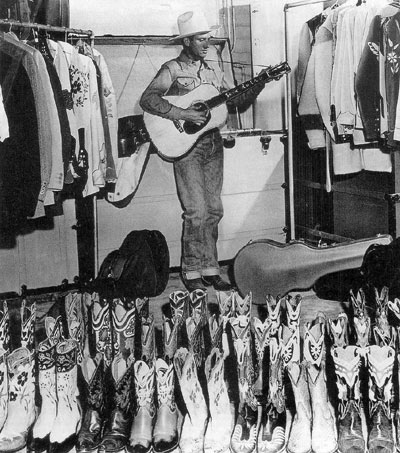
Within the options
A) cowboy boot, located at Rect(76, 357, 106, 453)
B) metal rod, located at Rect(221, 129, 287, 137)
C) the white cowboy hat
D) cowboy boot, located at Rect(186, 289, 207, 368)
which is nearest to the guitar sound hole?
metal rod, located at Rect(221, 129, 287, 137)

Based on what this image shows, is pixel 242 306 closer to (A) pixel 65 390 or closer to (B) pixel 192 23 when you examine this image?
(A) pixel 65 390

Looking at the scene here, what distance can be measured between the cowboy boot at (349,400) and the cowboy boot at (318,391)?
0.03 metres

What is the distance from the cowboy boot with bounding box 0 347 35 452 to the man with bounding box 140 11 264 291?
109 centimetres

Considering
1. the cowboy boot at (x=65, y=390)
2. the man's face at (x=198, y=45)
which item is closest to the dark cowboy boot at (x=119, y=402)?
the cowboy boot at (x=65, y=390)

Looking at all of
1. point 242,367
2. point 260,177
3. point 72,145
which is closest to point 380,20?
point 260,177

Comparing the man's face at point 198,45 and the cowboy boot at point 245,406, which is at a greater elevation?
the man's face at point 198,45

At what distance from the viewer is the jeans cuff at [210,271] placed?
114 inches

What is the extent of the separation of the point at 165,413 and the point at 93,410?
214 mm

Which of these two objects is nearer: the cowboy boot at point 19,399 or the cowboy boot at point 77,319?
the cowboy boot at point 19,399

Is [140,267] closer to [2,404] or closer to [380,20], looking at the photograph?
[2,404]

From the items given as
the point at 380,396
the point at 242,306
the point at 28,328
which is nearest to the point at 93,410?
the point at 28,328

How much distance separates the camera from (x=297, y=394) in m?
1.83

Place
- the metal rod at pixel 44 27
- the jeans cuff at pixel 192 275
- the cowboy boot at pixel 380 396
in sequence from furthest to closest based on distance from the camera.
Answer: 1. the jeans cuff at pixel 192 275
2. the metal rod at pixel 44 27
3. the cowboy boot at pixel 380 396

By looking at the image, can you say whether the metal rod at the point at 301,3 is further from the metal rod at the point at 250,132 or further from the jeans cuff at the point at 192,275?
the jeans cuff at the point at 192,275
